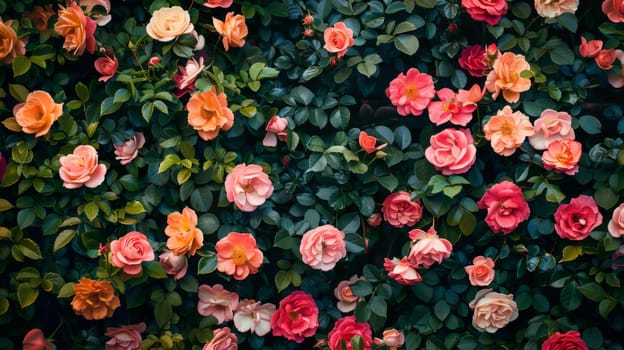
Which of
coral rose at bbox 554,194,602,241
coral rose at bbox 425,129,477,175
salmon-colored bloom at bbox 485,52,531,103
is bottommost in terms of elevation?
coral rose at bbox 554,194,602,241

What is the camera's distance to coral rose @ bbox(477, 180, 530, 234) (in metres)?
1.70

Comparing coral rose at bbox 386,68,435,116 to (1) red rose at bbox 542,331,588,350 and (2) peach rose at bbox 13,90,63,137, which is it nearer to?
(1) red rose at bbox 542,331,588,350

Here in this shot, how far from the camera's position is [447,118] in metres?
1.77

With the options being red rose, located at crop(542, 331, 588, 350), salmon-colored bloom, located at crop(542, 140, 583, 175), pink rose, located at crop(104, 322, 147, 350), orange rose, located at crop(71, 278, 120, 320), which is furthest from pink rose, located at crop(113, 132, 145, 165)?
red rose, located at crop(542, 331, 588, 350)

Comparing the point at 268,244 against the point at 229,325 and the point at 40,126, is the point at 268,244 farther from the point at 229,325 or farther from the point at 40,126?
the point at 40,126

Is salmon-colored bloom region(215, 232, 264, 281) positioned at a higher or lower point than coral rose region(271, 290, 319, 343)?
higher

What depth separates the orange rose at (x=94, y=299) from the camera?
5.65 ft

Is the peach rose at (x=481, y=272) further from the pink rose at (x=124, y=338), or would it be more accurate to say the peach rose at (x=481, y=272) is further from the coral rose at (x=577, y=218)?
the pink rose at (x=124, y=338)

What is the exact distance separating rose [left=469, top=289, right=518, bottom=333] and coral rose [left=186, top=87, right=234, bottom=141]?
83 centimetres

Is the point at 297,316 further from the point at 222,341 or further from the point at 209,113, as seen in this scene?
the point at 209,113

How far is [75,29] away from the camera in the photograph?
1.72 meters

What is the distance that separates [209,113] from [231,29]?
0.24 metres

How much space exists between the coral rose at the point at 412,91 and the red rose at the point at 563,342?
2.30 feet

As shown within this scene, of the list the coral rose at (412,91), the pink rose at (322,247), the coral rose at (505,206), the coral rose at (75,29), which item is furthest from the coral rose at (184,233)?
A: the coral rose at (505,206)
